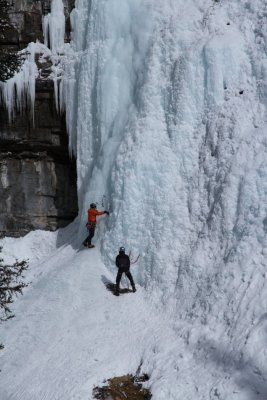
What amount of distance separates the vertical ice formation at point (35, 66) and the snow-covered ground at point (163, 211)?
0.64 meters

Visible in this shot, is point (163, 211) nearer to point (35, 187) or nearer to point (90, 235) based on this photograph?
point (90, 235)

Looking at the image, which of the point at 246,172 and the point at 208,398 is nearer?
the point at 208,398

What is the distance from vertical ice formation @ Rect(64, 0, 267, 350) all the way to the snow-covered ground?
0.12 ft

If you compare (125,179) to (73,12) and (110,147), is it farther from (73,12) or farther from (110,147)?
(73,12)

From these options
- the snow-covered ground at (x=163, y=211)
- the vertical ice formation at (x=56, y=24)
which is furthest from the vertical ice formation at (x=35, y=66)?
the snow-covered ground at (x=163, y=211)

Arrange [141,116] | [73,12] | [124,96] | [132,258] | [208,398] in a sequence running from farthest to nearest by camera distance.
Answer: [73,12] < [124,96] < [141,116] < [132,258] < [208,398]

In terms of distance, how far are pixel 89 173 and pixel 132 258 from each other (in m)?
4.43

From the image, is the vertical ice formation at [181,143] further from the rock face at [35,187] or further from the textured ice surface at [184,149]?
the rock face at [35,187]

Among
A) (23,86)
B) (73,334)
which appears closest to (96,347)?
(73,334)

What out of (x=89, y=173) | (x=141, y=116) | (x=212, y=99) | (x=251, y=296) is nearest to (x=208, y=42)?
(x=212, y=99)

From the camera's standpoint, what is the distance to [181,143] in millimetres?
15102

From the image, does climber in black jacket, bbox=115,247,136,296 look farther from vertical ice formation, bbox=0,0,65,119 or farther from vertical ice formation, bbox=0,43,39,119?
vertical ice formation, bbox=0,43,39,119

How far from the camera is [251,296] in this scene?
36.6ft

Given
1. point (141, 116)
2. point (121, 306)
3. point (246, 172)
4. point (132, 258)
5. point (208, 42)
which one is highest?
point (208, 42)
